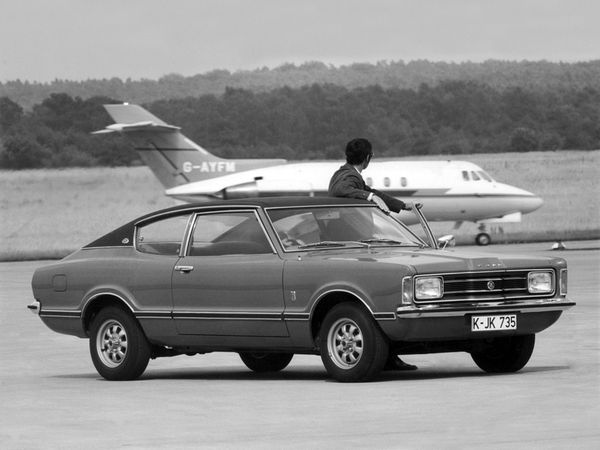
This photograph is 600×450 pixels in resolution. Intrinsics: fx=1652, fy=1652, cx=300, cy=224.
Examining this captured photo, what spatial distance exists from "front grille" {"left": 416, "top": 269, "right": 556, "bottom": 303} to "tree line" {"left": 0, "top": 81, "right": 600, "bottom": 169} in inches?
3351

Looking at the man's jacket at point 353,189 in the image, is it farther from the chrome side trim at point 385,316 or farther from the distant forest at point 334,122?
the distant forest at point 334,122

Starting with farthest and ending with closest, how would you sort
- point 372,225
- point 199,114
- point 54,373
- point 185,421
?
point 199,114
point 54,373
point 372,225
point 185,421

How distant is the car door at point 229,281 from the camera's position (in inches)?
495

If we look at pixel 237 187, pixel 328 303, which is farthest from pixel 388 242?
pixel 237 187

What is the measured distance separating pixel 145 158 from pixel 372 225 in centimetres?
4702

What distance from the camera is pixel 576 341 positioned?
1579 centimetres

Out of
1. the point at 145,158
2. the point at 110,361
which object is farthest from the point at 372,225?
the point at 145,158

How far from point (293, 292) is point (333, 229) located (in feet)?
2.82

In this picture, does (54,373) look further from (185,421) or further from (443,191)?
(443,191)

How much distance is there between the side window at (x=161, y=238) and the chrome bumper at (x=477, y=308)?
7.80 feet

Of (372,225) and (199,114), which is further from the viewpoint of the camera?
(199,114)

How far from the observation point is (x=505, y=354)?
12859 millimetres

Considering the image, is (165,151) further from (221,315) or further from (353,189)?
(221,315)

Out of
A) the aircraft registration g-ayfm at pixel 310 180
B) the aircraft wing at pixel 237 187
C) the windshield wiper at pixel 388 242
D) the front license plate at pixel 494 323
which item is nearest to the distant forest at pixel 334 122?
the aircraft registration g-ayfm at pixel 310 180
